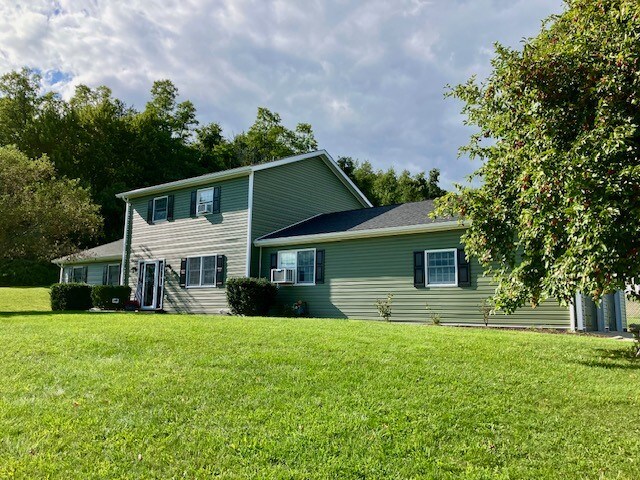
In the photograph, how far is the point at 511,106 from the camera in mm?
6871

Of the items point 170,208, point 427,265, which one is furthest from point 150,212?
point 427,265

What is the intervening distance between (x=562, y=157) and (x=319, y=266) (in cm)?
1028

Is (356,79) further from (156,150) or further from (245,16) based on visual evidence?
(156,150)

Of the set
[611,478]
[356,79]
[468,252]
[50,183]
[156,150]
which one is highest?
[156,150]

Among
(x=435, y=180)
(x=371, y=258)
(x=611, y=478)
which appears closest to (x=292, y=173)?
(x=371, y=258)

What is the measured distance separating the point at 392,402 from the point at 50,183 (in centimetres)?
1729

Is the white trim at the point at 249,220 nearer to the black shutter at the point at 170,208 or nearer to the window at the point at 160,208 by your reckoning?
the black shutter at the point at 170,208

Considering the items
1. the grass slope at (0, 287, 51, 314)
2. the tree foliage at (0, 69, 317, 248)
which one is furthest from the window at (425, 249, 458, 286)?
the tree foliage at (0, 69, 317, 248)

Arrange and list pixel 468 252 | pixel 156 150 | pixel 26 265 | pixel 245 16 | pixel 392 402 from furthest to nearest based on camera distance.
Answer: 1. pixel 156 150
2. pixel 26 265
3. pixel 245 16
4. pixel 468 252
5. pixel 392 402

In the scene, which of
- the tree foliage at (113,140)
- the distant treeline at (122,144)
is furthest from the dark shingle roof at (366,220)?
the tree foliage at (113,140)

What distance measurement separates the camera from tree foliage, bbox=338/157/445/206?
118ft

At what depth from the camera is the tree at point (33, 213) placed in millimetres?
15484

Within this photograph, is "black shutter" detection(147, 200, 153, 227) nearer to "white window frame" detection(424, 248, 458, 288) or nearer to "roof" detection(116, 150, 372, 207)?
"roof" detection(116, 150, 372, 207)

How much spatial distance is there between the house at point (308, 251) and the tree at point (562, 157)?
514 cm
